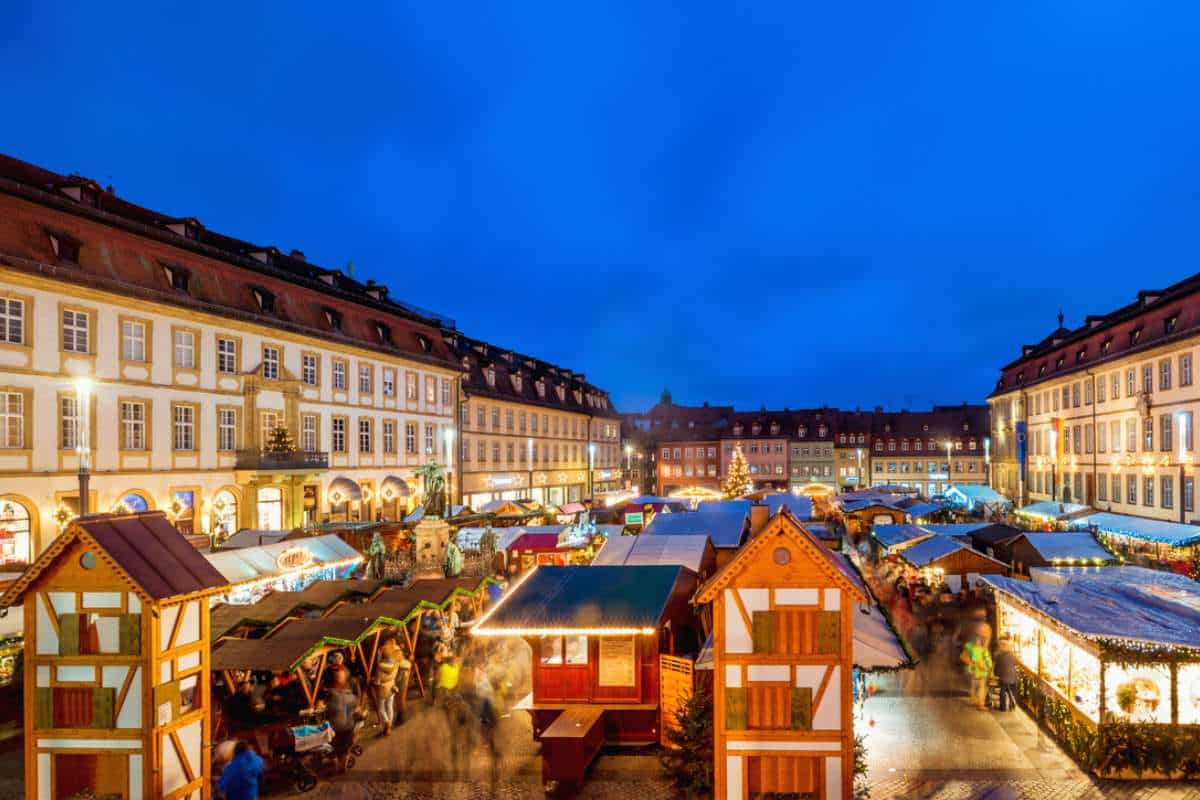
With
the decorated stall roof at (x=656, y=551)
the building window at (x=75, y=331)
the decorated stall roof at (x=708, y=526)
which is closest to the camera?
the decorated stall roof at (x=656, y=551)

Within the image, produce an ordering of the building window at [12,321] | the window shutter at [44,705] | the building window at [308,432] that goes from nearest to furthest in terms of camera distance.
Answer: the window shutter at [44,705], the building window at [12,321], the building window at [308,432]

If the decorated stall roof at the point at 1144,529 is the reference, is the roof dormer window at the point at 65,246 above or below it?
above

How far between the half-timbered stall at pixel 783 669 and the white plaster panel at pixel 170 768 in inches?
252

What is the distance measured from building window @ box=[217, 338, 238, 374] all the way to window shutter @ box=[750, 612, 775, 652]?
29237mm

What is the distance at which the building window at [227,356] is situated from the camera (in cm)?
3341

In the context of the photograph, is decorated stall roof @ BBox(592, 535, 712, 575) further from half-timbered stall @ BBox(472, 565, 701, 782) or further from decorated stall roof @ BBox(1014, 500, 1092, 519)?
decorated stall roof @ BBox(1014, 500, 1092, 519)

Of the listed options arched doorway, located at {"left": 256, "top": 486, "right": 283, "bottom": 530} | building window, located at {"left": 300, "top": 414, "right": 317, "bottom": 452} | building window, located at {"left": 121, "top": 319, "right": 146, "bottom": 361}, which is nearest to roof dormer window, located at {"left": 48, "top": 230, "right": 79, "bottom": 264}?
building window, located at {"left": 121, "top": 319, "right": 146, "bottom": 361}

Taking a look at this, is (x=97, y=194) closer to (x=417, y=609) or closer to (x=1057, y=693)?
(x=417, y=609)

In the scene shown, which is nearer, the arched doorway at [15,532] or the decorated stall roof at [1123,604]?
the decorated stall roof at [1123,604]

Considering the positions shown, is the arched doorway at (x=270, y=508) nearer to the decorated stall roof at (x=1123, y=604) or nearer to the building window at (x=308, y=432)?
the building window at (x=308, y=432)

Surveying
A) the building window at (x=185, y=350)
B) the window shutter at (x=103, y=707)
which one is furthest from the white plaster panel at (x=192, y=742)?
the building window at (x=185, y=350)

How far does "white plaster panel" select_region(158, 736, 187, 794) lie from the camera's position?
940 cm

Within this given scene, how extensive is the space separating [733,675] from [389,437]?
3730 centimetres

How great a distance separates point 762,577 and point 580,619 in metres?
4.03
